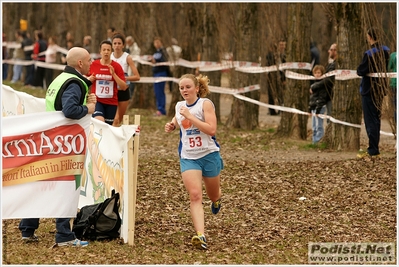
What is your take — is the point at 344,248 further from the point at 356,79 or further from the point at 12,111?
the point at 356,79

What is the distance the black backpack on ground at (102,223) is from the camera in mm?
9367

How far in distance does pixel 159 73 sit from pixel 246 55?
4.92 m

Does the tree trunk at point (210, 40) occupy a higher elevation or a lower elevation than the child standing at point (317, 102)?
higher

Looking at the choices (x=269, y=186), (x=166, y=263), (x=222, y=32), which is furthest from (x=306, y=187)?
(x=222, y=32)

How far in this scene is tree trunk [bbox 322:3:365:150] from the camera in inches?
635

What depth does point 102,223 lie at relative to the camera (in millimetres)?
9383

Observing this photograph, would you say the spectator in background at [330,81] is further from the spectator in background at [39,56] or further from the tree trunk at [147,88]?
the spectator in background at [39,56]

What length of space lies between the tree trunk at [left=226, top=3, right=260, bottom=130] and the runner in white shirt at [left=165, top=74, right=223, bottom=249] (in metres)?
11.2

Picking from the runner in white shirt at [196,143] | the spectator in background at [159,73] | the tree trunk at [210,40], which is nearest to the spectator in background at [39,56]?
the spectator in background at [159,73]

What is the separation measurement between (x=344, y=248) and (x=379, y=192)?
346cm

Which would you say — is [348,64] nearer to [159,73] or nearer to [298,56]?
[298,56]

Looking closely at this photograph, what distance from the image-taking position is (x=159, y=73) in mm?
25141

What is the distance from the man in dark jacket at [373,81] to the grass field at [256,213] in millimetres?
689

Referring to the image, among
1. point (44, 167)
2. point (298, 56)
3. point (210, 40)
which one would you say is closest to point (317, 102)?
point (298, 56)
